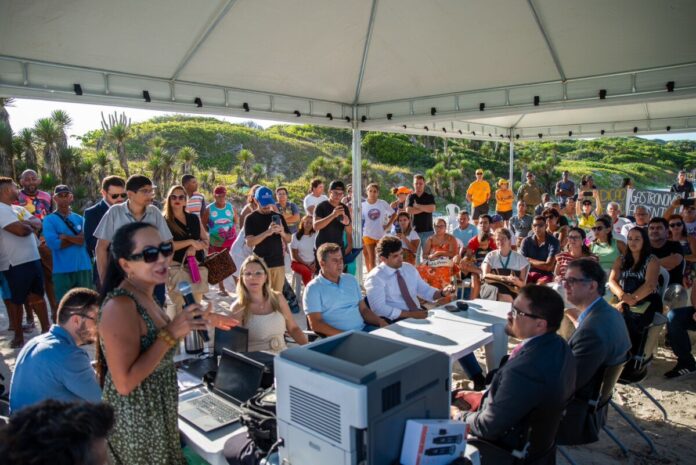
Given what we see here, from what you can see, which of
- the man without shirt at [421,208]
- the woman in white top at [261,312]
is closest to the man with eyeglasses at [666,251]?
the man without shirt at [421,208]

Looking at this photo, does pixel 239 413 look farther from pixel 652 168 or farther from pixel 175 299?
pixel 652 168

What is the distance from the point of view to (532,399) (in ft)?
6.87

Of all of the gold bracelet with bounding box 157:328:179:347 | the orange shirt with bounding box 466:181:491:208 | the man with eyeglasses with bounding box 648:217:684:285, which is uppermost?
the orange shirt with bounding box 466:181:491:208

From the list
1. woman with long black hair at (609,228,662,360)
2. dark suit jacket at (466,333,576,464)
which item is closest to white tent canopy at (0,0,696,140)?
woman with long black hair at (609,228,662,360)

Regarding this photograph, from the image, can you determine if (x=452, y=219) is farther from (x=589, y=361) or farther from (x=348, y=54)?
(x=589, y=361)

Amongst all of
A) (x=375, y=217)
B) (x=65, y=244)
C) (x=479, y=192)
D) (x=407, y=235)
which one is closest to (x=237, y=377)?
(x=65, y=244)

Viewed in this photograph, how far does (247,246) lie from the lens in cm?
538

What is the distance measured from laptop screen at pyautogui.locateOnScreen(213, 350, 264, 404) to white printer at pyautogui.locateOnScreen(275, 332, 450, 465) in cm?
78

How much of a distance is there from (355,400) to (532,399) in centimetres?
120

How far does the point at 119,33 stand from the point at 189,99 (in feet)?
3.85

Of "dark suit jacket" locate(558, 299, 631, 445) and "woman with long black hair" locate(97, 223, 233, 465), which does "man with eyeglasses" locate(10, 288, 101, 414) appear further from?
"dark suit jacket" locate(558, 299, 631, 445)

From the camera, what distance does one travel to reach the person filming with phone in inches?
206

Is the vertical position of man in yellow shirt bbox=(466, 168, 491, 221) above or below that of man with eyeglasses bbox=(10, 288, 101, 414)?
above

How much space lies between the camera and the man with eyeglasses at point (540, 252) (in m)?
5.75
